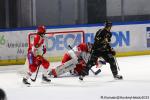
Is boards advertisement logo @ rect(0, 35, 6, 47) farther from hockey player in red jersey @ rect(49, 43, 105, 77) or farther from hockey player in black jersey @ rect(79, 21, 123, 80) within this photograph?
hockey player in black jersey @ rect(79, 21, 123, 80)

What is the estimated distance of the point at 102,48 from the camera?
11.8m

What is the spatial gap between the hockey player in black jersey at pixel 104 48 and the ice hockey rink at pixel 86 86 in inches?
17.4

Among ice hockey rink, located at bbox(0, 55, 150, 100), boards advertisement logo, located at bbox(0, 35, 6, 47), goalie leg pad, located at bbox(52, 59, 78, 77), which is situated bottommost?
ice hockey rink, located at bbox(0, 55, 150, 100)

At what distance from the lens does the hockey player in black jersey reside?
1166 cm

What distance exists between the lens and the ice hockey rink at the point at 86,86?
1016 cm

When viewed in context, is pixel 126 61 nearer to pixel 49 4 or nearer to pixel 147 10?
pixel 147 10

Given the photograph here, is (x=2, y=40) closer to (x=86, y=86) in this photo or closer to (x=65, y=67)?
(x=65, y=67)

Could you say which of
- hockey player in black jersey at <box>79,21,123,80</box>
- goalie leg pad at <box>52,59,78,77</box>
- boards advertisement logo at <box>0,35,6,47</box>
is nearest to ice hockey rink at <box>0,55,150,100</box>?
goalie leg pad at <box>52,59,78,77</box>

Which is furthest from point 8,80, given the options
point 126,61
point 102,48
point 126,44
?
point 126,44

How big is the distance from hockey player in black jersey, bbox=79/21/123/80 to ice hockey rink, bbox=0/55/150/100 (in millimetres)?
443

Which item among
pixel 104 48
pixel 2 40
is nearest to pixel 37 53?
pixel 104 48

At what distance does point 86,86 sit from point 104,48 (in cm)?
94

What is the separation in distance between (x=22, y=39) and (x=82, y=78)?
232 inches

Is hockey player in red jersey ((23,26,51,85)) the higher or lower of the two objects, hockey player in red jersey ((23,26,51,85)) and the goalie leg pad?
the higher
